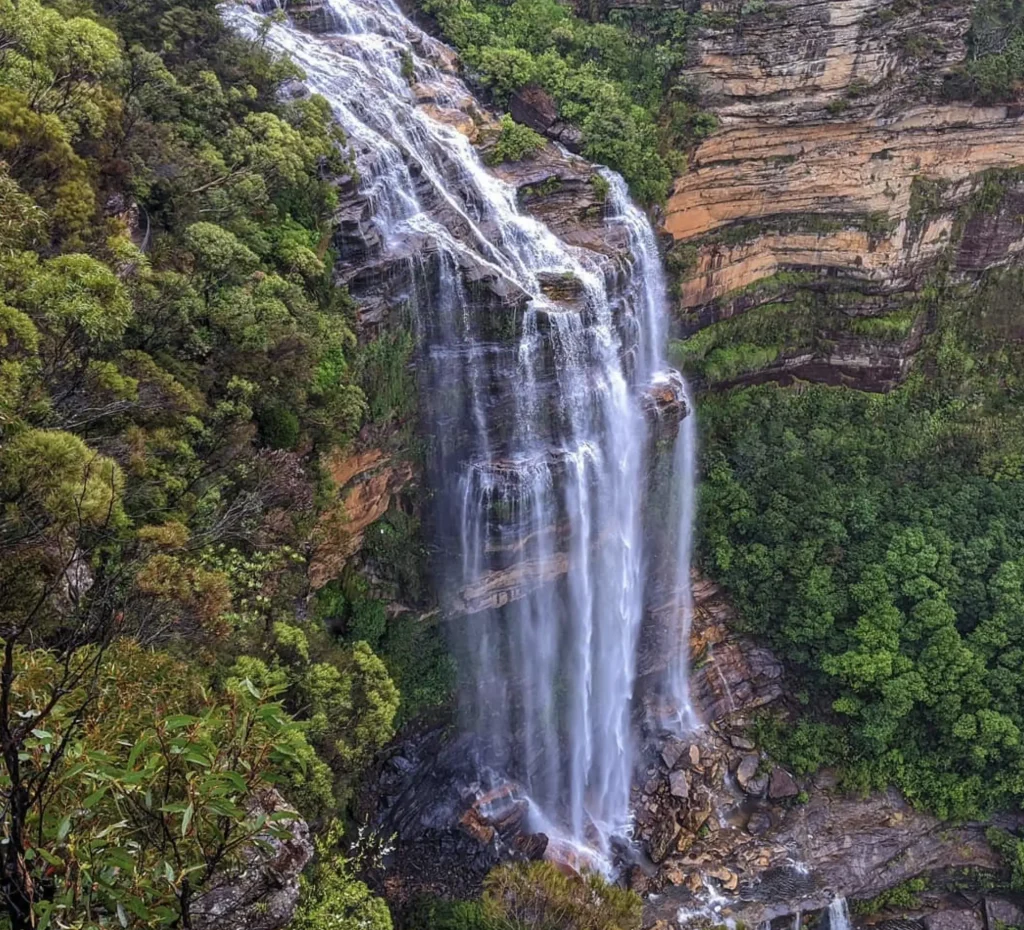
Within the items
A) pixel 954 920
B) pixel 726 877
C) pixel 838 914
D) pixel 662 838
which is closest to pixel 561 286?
pixel 662 838

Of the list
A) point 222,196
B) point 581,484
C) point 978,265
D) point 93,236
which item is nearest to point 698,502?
point 581,484

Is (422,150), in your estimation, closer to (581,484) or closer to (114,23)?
(114,23)

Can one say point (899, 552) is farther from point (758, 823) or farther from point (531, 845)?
point (531, 845)

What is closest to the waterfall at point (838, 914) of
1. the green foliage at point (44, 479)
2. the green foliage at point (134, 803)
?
the green foliage at point (44, 479)

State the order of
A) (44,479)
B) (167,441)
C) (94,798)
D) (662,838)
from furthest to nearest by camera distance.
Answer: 1. (662,838)
2. (167,441)
3. (44,479)
4. (94,798)

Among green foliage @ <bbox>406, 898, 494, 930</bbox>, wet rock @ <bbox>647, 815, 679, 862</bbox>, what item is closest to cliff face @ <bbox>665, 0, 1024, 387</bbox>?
wet rock @ <bbox>647, 815, 679, 862</bbox>

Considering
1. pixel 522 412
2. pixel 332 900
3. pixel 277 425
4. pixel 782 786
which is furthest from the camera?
pixel 782 786

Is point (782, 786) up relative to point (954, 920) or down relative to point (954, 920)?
up
